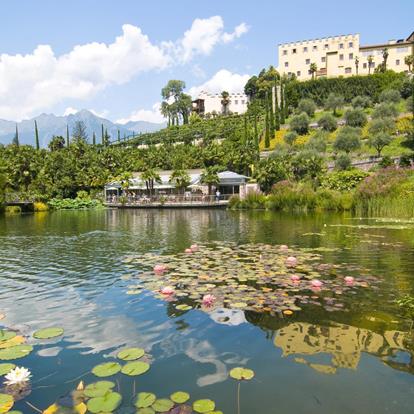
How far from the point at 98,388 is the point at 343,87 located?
71.6 meters

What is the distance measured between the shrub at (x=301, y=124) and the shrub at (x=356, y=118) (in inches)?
221

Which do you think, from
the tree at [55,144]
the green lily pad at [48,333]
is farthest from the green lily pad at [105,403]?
the tree at [55,144]

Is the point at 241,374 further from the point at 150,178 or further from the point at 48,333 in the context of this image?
the point at 150,178

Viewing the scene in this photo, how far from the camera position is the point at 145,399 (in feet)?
11.4

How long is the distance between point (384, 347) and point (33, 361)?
155 inches

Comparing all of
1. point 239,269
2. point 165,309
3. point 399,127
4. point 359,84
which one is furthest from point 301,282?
point 359,84

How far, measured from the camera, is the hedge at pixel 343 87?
218 ft

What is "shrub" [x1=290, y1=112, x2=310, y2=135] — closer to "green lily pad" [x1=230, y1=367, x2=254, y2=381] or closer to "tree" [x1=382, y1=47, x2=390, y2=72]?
"tree" [x1=382, y1=47, x2=390, y2=72]

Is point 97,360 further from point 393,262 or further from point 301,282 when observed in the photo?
point 393,262

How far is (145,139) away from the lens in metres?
73.2

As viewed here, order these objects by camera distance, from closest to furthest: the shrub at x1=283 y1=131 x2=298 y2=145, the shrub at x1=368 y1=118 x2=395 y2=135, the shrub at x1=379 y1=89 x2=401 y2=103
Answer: the shrub at x1=368 y1=118 x2=395 y2=135 → the shrub at x1=283 y1=131 x2=298 y2=145 → the shrub at x1=379 y1=89 x2=401 y2=103

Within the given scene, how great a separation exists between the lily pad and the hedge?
68.8 m

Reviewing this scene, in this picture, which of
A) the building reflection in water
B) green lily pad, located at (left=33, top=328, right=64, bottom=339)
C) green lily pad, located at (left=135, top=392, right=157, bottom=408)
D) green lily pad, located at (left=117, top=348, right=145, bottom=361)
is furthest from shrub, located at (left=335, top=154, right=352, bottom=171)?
green lily pad, located at (left=135, top=392, right=157, bottom=408)

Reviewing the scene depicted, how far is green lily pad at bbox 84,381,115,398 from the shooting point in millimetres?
3576
